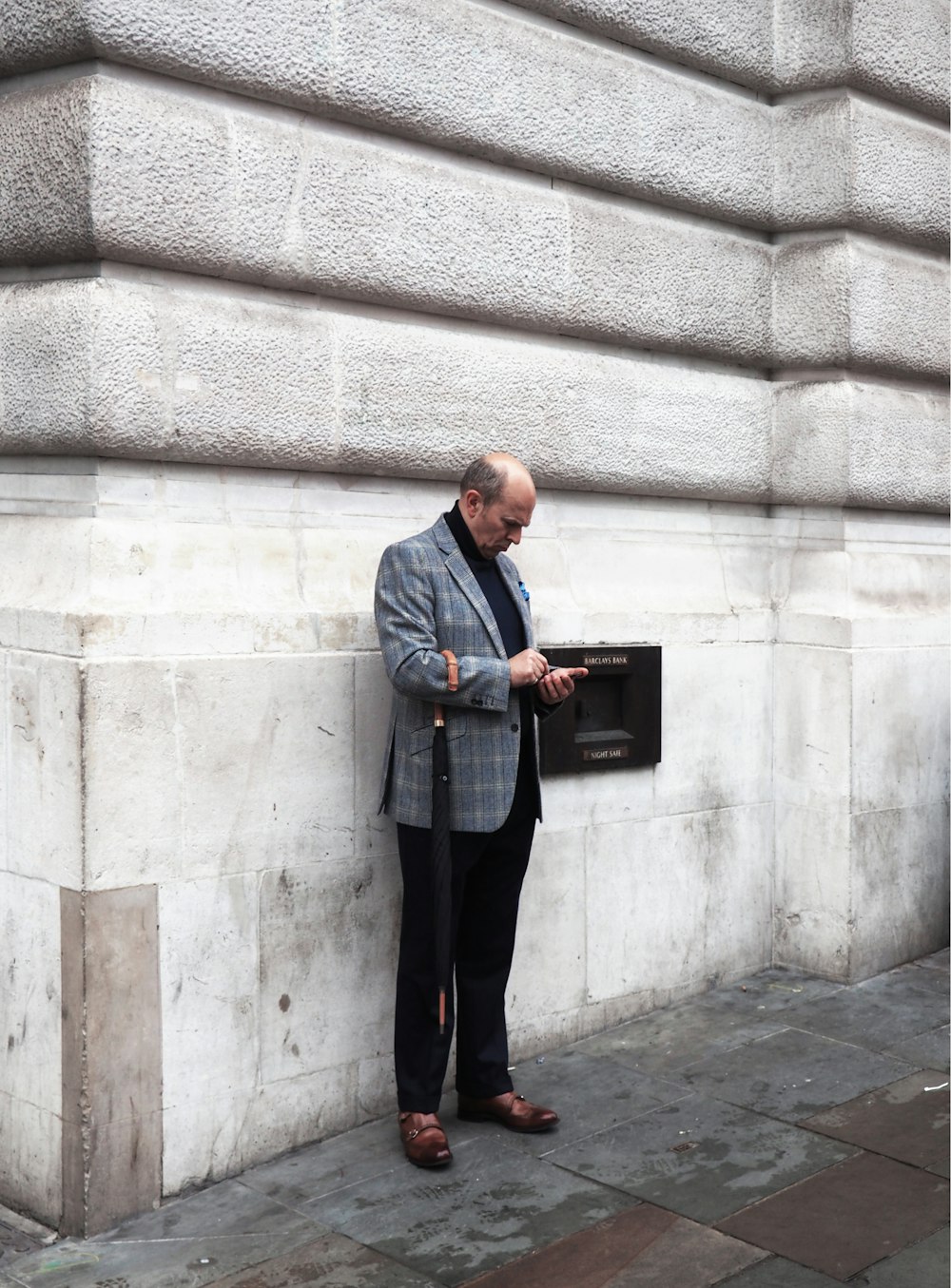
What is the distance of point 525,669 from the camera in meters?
4.34

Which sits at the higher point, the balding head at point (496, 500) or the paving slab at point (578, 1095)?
the balding head at point (496, 500)

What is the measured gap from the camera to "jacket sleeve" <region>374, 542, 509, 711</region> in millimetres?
4246

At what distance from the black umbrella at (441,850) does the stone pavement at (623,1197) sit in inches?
21.3

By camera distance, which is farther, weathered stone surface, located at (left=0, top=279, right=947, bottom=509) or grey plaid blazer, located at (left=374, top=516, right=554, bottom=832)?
grey plaid blazer, located at (left=374, top=516, right=554, bottom=832)

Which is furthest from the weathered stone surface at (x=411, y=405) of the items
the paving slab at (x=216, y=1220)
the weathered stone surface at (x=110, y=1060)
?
the paving slab at (x=216, y=1220)

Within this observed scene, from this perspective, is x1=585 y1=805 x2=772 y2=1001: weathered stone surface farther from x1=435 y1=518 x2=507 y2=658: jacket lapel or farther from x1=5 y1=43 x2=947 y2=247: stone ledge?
x1=5 y1=43 x2=947 y2=247: stone ledge

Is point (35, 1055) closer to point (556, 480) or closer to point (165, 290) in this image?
point (165, 290)

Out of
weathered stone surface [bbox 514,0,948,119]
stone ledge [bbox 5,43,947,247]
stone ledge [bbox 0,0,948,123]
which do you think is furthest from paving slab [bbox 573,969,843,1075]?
weathered stone surface [bbox 514,0,948,119]

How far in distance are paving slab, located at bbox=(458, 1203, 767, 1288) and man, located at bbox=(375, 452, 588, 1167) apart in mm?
600

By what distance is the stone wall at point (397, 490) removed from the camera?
4.10 meters

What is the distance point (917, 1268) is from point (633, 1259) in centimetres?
68

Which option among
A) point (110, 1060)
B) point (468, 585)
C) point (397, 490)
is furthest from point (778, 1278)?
point (397, 490)

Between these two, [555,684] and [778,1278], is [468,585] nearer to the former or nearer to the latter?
[555,684]

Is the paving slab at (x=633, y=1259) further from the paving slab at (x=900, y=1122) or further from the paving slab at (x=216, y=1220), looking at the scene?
the paving slab at (x=900, y=1122)
